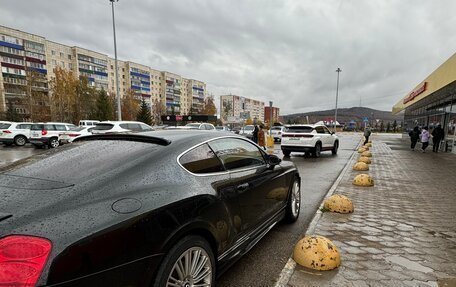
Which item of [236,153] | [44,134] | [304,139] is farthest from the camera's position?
[44,134]

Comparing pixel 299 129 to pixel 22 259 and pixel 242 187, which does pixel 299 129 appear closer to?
pixel 242 187

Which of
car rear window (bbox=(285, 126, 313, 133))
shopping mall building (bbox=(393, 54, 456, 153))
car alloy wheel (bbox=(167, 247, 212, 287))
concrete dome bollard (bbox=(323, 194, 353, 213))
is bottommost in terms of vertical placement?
concrete dome bollard (bbox=(323, 194, 353, 213))

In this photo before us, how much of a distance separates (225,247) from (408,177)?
26.0 ft

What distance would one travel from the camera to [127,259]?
5.35 feet

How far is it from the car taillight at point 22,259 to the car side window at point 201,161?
3.96 ft

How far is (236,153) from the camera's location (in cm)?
327

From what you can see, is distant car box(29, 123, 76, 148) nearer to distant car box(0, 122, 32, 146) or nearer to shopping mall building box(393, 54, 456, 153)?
distant car box(0, 122, 32, 146)

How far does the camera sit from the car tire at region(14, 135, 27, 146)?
18875 mm

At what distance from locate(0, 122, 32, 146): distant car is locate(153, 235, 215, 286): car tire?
813 inches

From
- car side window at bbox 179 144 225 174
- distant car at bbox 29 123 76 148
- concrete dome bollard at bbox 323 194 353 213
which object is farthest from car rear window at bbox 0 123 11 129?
concrete dome bollard at bbox 323 194 353 213

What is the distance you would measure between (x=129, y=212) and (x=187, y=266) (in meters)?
0.67

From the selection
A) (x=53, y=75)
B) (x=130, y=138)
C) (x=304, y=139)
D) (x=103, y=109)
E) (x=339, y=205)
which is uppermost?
(x=53, y=75)

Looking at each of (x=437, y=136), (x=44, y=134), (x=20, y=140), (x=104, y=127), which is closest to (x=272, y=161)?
(x=104, y=127)

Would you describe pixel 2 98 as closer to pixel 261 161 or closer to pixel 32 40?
pixel 32 40
